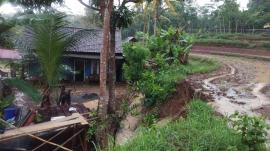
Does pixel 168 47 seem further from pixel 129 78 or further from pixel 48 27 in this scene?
pixel 48 27

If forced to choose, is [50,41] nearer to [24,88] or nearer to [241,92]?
[24,88]

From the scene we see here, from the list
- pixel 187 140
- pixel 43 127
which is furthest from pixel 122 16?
pixel 187 140

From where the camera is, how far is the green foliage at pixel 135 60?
53.7 ft

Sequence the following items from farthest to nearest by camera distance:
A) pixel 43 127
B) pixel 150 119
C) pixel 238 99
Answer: pixel 150 119 < pixel 238 99 < pixel 43 127

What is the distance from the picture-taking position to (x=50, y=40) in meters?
9.45

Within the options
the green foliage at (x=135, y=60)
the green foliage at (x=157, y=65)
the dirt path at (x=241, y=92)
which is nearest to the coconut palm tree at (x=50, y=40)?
the dirt path at (x=241, y=92)

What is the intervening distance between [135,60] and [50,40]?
753 cm

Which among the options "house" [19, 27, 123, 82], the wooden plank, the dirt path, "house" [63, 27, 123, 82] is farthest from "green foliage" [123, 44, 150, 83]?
the wooden plank

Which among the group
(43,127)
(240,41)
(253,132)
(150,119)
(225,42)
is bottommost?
(150,119)

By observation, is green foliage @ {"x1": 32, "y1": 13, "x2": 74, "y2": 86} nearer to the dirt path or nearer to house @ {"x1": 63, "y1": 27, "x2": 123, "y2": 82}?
the dirt path

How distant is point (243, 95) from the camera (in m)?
11.8

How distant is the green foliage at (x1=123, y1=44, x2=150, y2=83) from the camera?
53.7 ft

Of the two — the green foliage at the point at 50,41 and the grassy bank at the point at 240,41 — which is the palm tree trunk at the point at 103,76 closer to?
the green foliage at the point at 50,41

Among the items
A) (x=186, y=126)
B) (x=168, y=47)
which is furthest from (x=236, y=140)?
(x=168, y=47)
